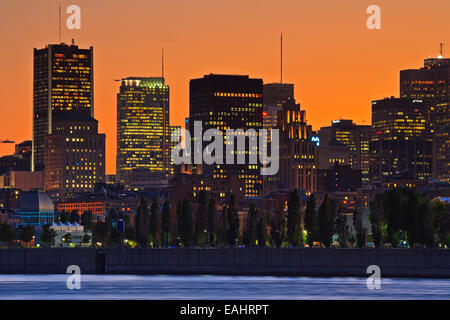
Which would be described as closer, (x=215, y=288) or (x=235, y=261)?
(x=215, y=288)

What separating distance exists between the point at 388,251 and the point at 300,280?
1511cm

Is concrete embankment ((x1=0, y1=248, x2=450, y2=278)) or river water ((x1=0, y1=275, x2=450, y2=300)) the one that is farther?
concrete embankment ((x1=0, y1=248, x2=450, y2=278))

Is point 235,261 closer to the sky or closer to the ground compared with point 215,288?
closer to the sky

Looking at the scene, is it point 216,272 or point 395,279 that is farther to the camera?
point 216,272

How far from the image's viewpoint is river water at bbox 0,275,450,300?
142000mm

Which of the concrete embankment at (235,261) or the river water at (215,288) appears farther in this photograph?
the concrete embankment at (235,261)

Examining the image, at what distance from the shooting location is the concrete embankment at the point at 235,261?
179375 mm

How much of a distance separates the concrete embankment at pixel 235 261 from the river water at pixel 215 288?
13.6ft

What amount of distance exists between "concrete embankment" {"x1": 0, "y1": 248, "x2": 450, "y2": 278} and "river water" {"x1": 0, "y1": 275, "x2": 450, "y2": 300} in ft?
13.6

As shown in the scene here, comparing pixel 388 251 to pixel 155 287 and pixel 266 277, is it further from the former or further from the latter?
pixel 155 287

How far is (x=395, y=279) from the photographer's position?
176m

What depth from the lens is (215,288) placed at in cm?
15525

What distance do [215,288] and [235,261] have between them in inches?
1279
